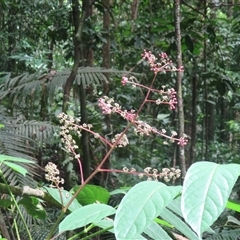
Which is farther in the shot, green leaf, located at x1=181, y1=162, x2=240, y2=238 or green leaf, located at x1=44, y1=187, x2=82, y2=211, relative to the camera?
green leaf, located at x1=44, y1=187, x2=82, y2=211

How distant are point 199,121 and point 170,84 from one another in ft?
6.23

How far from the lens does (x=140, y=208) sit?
354 millimetres

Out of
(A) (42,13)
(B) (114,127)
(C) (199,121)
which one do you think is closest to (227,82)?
(B) (114,127)

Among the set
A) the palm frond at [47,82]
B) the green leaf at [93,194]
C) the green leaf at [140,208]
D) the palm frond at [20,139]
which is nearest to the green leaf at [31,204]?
the green leaf at [93,194]

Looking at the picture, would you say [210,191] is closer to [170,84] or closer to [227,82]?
[227,82]

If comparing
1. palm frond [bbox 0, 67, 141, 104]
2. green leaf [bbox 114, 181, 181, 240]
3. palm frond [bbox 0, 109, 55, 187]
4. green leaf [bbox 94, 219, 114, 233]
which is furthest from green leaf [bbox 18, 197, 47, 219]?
palm frond [bbox 0, 67, 141, 104]

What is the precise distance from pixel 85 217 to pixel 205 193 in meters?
0.13

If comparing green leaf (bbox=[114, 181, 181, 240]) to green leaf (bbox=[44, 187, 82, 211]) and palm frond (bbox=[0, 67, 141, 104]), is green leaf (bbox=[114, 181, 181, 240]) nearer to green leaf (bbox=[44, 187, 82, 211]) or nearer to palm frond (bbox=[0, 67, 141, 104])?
green leaf (bbox=[44, 187, 82, 211])

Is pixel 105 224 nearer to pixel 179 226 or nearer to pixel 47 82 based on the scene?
pixel 179 226

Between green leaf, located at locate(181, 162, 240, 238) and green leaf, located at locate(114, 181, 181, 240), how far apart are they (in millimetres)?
25

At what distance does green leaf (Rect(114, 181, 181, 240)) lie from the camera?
33cm

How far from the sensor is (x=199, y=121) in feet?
17.1

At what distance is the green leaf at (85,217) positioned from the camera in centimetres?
40

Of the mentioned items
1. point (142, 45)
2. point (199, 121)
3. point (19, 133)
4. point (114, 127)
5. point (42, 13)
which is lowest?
point (199, 121)
